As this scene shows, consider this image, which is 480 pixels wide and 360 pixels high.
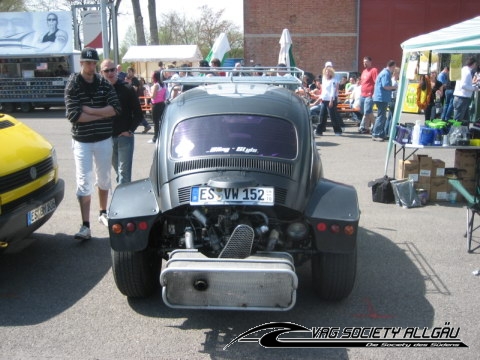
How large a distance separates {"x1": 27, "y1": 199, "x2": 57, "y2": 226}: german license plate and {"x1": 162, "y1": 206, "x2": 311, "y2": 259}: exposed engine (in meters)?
1.56

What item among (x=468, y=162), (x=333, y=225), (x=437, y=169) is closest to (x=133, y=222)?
(x=333, y=225)

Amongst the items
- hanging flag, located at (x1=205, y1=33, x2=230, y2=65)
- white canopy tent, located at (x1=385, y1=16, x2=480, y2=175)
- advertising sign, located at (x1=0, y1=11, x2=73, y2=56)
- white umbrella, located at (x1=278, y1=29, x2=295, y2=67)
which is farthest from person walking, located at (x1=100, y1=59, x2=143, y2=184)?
advertising sign, located at (x1=0, y1=11, x2=73, y2=56)

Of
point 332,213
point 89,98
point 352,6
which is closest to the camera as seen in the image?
point 332,213

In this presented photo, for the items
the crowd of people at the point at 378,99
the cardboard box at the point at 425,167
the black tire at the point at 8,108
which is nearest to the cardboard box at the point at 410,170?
the cardboard box at the point at 425,167

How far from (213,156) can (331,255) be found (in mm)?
1219

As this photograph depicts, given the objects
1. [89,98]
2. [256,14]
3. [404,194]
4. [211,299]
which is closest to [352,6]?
[256,14]

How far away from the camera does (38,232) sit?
6.53 m

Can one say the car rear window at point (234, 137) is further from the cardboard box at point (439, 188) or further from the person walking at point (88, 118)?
the cardboard box at point (439, 188)

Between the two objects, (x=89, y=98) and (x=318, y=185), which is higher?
(x=89, y=98)

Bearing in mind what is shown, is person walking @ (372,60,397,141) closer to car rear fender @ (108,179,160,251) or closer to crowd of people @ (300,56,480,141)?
crowd of people @ (300,56,480,141)

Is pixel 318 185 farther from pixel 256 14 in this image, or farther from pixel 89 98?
pixel 256 14

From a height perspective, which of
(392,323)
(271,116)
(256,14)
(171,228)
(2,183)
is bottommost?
(392,323)

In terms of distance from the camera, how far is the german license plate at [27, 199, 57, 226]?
5.02 meters

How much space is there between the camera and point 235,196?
13.0 feet
